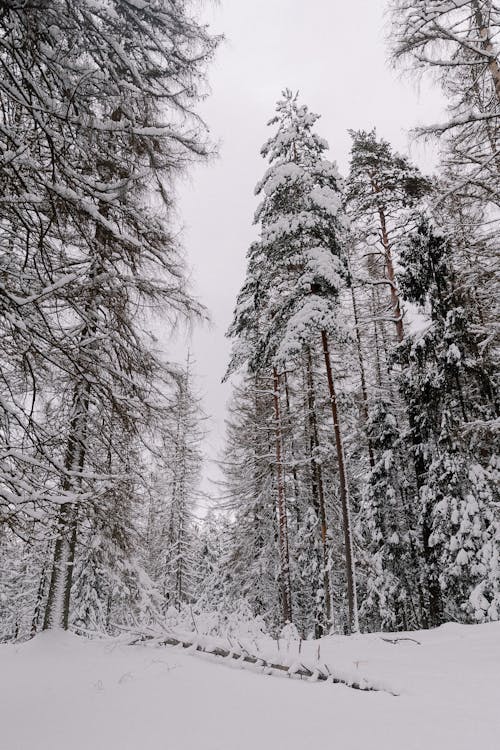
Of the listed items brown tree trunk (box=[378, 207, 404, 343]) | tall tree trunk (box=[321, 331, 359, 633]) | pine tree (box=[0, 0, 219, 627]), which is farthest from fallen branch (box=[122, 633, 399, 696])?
brown tree trunk (box=[378, 207, 404, 343])

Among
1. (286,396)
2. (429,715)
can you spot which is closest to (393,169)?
(286,396)

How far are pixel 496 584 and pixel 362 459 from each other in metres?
10.5

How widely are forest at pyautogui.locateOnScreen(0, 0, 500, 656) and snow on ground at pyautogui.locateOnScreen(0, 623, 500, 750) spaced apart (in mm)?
1420

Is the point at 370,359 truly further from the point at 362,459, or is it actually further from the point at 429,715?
the point at 429,715

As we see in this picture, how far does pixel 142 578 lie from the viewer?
25.8 feet

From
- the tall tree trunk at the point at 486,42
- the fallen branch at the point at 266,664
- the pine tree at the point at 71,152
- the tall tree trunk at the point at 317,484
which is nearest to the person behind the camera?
the pine tree at the point at 71,152

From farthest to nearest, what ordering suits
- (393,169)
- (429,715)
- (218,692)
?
(393,169) < (218,692) < (429,715)

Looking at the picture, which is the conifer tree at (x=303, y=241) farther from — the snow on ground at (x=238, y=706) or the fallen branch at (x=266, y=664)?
the snow on ground at (x=238, y=706)

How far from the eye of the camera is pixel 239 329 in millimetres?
16125

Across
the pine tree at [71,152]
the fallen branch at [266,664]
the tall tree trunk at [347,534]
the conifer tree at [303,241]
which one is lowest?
the fallen branch at [266,664]

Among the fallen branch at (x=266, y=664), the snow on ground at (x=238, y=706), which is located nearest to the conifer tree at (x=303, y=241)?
the fallen branch at (x=266, y=664)

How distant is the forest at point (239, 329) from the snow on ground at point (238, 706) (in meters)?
1.42

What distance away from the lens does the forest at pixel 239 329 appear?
3256mm

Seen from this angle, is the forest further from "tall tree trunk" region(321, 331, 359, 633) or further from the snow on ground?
the snow on ground
